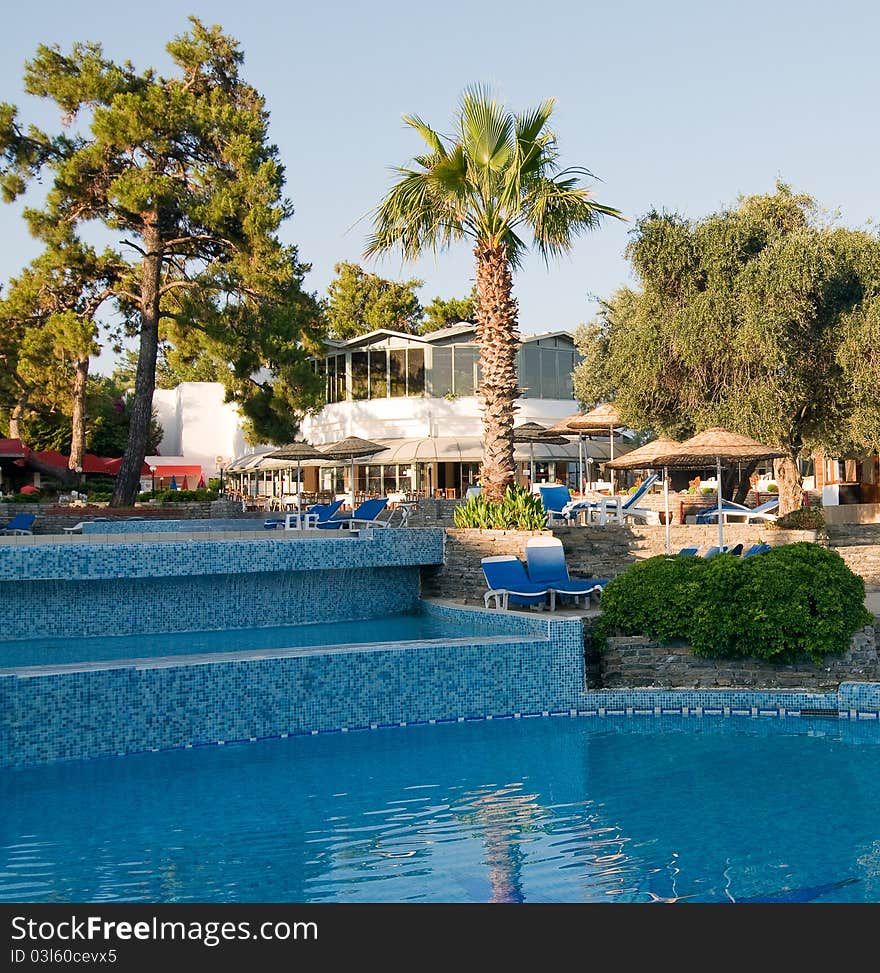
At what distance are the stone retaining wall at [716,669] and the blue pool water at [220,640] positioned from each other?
2.53 m

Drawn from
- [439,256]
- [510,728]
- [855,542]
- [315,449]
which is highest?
[439,256]

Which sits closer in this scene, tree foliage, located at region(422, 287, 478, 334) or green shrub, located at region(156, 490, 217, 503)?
green shrub, located at region(156, 490, 217, 503)

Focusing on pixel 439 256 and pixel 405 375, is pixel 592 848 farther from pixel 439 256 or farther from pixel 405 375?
pixel 405 375

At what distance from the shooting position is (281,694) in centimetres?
1019

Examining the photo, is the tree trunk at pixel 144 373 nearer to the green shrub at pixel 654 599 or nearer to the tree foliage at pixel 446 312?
the green shrub at pixel 654 599

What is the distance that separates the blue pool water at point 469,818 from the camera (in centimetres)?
625

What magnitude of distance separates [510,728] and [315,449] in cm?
1574

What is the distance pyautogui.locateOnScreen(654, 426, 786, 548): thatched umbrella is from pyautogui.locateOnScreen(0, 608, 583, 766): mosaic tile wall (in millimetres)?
6092

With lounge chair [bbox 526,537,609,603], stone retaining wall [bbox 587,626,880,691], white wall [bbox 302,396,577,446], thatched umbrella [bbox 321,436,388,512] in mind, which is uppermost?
white wall [bbox 302,396,577,446]

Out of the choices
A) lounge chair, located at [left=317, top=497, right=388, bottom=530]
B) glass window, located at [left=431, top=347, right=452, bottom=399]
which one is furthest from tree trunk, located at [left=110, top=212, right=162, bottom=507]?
glass window, located at [left=431, top=347, right=452, bottom=399]

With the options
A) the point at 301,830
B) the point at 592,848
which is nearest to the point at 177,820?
the point at 301,830

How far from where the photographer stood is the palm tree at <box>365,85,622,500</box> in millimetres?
16703

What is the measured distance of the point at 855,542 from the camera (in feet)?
66.7

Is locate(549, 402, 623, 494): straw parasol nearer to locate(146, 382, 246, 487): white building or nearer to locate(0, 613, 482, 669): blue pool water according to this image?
locate(0, 613, 482, 669): blue pool water
